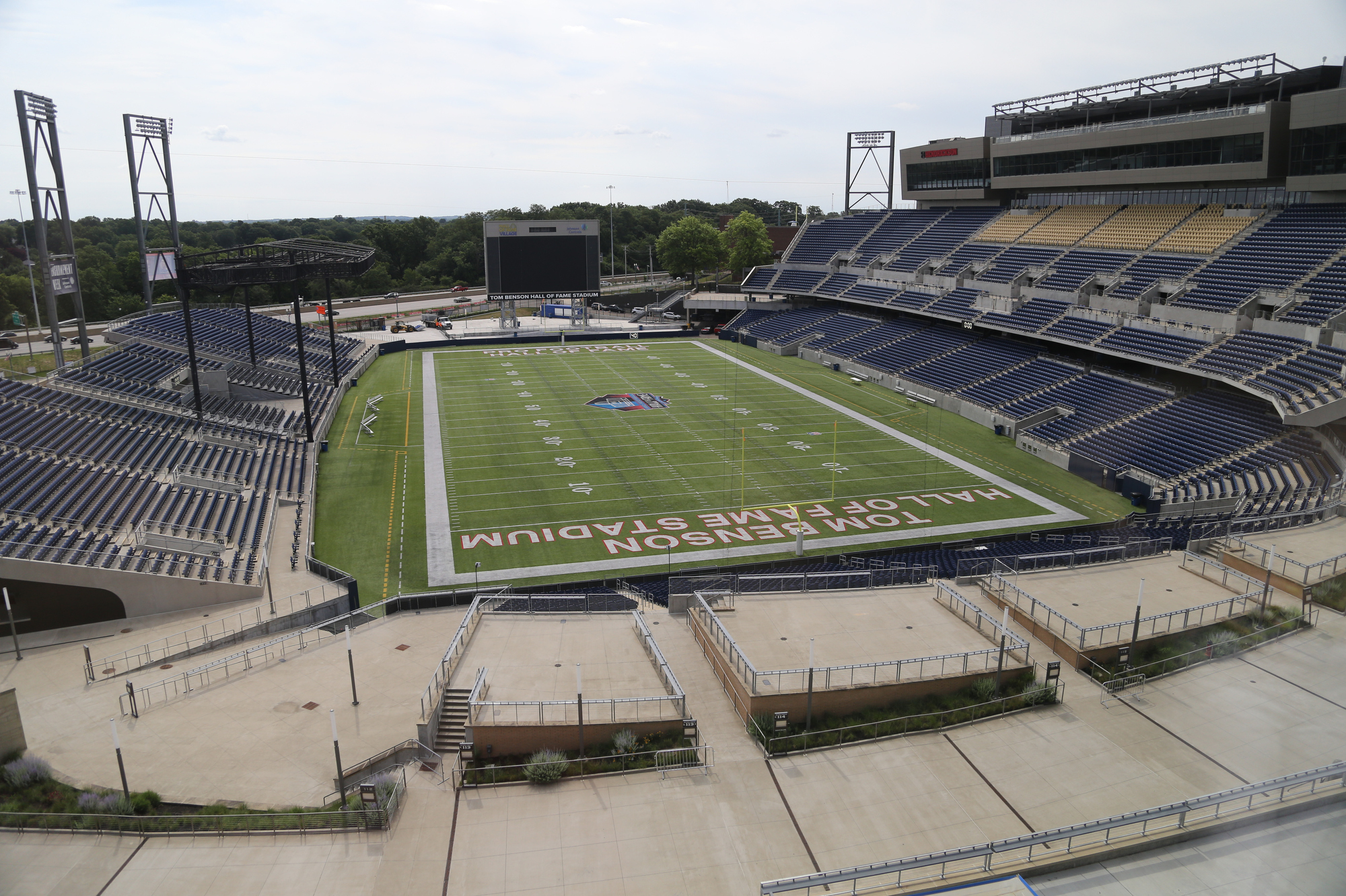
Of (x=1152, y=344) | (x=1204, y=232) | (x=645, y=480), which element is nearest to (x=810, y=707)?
(x=645, y=480)

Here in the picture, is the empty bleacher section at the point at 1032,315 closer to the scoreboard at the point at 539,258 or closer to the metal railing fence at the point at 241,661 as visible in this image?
the scoreboard at the point at 539,258

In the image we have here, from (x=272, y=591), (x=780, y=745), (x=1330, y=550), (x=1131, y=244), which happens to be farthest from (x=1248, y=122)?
(x=272, y=591)

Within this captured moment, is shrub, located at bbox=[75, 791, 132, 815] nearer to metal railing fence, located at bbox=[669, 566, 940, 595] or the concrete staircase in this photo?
the concrete staircase

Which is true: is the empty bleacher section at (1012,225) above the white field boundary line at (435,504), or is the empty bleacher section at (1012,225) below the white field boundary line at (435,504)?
above

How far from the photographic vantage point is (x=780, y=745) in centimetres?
1518

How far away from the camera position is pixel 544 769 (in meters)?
14.2

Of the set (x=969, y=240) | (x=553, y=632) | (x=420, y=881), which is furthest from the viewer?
(x=969, y=240)

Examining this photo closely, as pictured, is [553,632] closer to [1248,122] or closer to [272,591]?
[272,591]

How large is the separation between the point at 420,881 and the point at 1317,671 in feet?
52.9

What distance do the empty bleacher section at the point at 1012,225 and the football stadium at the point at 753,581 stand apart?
1.45ft

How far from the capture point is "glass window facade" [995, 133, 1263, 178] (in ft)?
A: 129

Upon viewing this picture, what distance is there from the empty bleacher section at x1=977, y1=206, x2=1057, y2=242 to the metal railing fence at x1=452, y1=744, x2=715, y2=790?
161 feet

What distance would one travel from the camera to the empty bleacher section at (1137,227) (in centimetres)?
4497

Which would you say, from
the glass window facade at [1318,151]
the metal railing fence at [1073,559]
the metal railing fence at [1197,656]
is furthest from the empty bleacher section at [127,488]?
the glass window facade at [1318,151]
